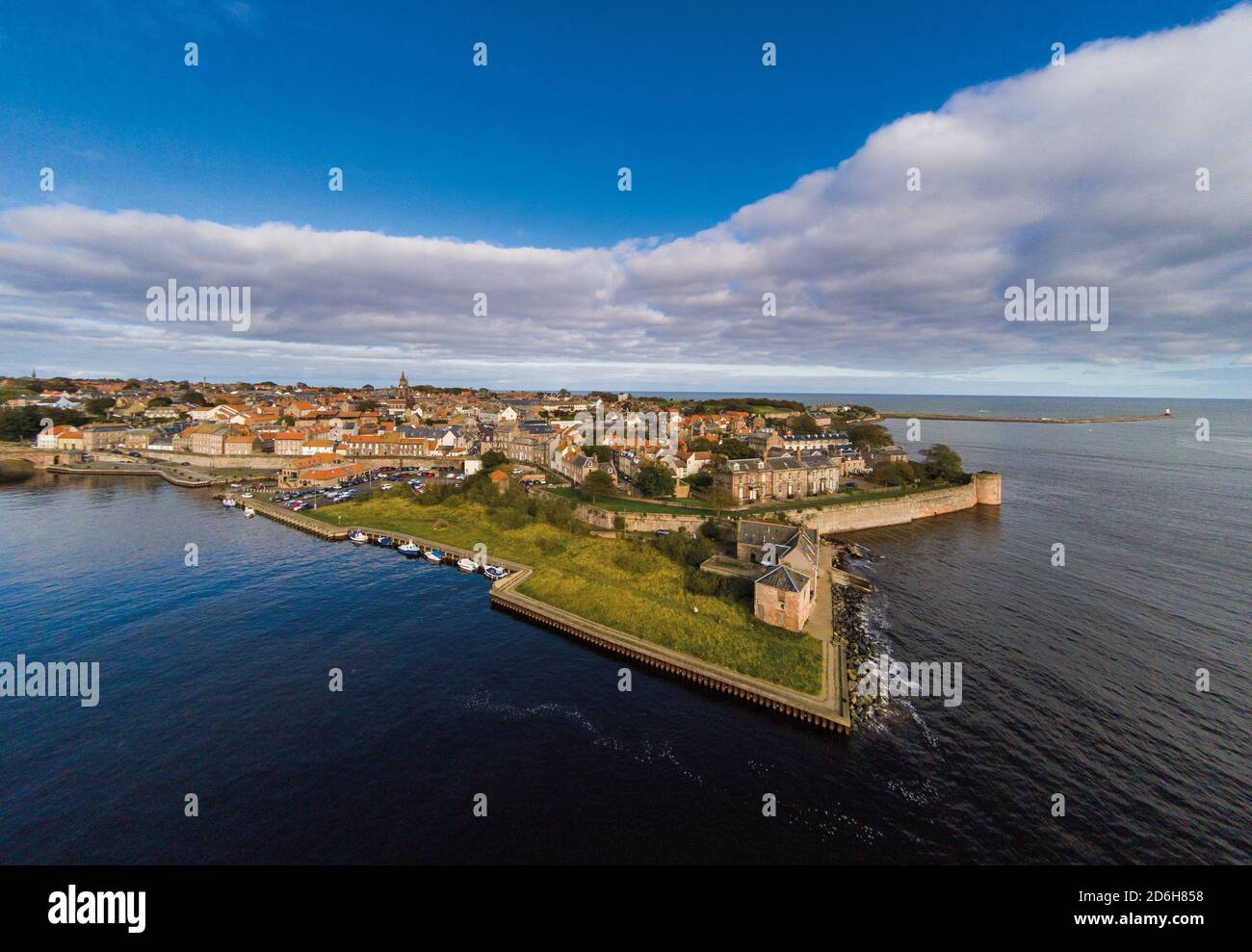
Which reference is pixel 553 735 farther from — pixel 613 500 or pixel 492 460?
pixel 492 460

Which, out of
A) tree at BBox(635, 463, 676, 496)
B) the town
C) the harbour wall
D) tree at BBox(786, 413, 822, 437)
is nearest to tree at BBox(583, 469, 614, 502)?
the town

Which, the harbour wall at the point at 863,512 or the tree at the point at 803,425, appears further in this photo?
the tree at the point at 803,425

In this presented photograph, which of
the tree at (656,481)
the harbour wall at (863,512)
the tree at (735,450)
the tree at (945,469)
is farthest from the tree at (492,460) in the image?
the tree at (945,469)

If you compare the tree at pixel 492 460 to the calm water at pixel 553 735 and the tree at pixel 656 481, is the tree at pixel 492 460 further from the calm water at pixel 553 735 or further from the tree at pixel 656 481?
the calm water at pixel 553 735

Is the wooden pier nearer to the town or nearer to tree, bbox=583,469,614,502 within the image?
the town

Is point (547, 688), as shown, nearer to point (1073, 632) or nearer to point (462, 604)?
point (462, 604)

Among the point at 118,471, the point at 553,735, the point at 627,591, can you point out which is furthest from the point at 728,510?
the point at 118,471
